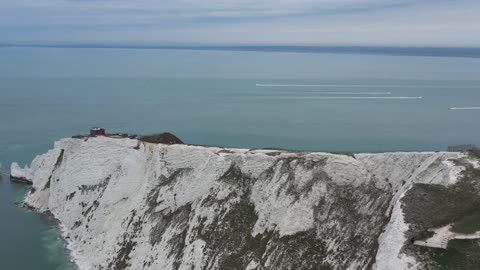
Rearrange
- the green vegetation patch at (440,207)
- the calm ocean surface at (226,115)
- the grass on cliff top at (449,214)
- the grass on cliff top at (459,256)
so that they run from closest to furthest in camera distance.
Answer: the grass on cliff top at (459,256), the grass on cliff top at (449,214), the green vegetation patch at (440,207), the calm ocean surface at (226,115)

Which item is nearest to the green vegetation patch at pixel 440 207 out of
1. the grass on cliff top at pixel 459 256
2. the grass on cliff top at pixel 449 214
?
the grass on cliff top at pixel 449 214

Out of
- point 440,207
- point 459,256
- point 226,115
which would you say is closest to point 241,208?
point 440,207

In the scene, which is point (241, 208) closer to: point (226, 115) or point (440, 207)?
point (440, 207)

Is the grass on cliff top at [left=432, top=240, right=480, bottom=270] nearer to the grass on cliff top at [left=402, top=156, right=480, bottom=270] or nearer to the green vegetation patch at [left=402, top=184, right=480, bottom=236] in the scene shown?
the grass on cliff top at [left=402, top=156, right=480, bottom=270]

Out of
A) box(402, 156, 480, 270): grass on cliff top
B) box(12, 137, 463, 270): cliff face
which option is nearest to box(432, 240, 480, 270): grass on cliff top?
box(402, 156, 480, 270): grass on cliff top

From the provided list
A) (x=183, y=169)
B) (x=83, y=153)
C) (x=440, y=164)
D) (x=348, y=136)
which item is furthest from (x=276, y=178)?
(x=348, y=136)

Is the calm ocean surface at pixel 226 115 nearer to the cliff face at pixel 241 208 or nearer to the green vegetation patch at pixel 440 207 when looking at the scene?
the cliff face at pixel 241 208
